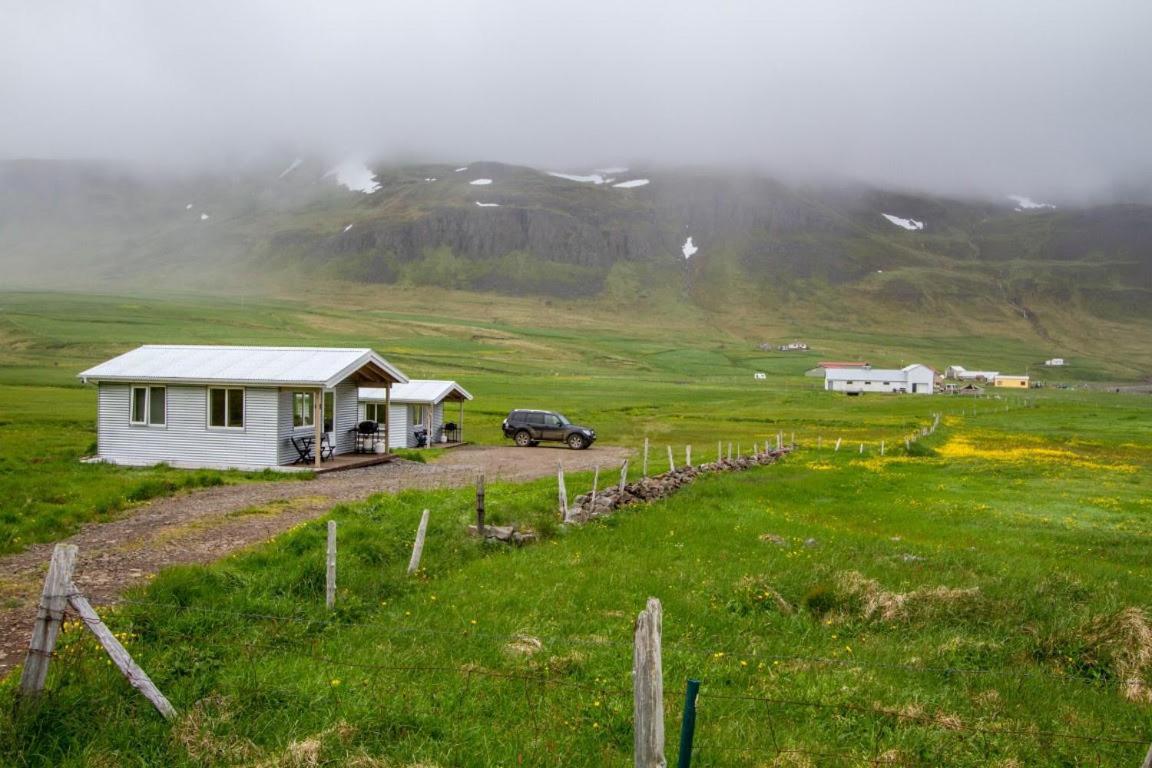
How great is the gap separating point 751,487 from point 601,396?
66.8 meters

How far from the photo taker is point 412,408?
44719 millimetres

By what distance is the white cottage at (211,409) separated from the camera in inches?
1208

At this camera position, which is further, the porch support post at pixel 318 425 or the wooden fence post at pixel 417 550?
the porch support post at pixel 318 425

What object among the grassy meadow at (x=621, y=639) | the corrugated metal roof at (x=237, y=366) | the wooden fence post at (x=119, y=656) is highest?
the corrugated metal roof at (x=237, y=366)

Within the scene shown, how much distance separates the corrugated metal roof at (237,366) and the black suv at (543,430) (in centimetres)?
1405

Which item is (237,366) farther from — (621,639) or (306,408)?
(621,639)

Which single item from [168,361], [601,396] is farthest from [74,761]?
[601,396]

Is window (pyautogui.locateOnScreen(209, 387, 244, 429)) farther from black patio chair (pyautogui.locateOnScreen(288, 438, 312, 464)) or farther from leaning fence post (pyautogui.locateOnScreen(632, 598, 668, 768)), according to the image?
leaning fence post (pyautogui.locateOnScreen(632, 598, 668, 768))

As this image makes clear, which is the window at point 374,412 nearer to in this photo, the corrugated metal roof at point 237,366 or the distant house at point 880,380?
the corrugated metal roof at point 237,366

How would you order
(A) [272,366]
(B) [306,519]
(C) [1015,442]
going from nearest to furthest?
(B) [306,519] → (A) [272,366] → (C) [1015,442]

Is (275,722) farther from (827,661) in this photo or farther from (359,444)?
(359,444)

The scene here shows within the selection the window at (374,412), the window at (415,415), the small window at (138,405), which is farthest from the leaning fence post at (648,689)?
the window at (415,415)

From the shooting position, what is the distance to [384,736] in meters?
7.00

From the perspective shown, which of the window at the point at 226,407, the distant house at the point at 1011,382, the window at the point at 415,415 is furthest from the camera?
the distant house at the point at 1011,382
